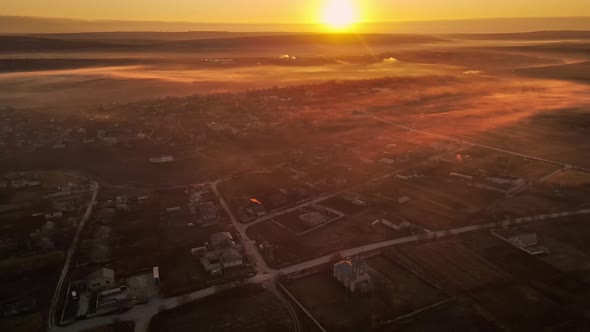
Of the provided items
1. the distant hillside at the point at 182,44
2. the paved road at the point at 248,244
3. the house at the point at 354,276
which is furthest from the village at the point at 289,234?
the distant hillside at the point at 182,44

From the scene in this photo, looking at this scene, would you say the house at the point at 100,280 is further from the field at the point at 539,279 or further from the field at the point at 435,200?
the field at the point at 539,279

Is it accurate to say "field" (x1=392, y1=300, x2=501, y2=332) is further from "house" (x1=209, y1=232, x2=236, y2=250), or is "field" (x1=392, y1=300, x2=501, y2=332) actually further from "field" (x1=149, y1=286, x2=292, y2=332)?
"house" (x1=209, y1=232, x2=236, y2=250)

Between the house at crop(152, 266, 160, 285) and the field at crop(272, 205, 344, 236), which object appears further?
the field at crop(272, 205, 344, 236)

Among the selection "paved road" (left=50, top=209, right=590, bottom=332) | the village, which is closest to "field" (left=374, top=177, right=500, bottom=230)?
the village

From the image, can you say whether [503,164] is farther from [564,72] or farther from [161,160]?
[564,72]

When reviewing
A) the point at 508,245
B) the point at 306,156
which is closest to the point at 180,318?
the point at 508,245
